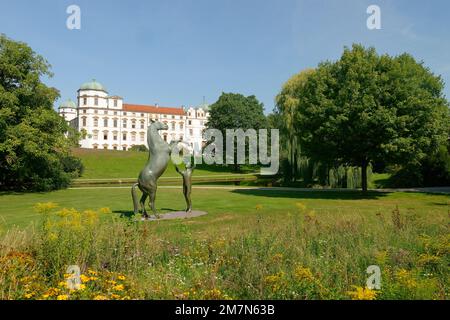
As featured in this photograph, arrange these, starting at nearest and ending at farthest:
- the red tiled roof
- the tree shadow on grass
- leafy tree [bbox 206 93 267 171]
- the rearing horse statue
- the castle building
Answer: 1. the rearing horse statue
2. the tree shadow on grass
3. leafy tree [bbox 206 93 267 171]
4. the castle building
5. the red tiled roof

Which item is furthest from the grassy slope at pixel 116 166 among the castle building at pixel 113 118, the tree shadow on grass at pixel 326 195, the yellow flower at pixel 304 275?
the yellow flower at pixel 304 275

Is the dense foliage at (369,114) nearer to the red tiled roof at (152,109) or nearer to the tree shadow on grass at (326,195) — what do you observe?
the tree shadow on grass at (326,195)

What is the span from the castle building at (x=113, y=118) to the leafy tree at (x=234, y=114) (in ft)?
122

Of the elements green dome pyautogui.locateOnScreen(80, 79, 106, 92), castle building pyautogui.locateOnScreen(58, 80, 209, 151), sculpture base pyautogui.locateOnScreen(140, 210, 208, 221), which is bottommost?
sculpture base pyautogui.locateOnScreen(140, 210, 208, 221)

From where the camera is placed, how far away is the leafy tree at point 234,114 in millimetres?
71562

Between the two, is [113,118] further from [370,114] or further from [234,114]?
[370,114]

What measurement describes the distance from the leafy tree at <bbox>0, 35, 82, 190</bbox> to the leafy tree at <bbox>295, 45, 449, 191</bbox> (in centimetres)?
1981

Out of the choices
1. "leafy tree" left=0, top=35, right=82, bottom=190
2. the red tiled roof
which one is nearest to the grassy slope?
"leafy tree" left=0, top=35, right=82, bottom=190

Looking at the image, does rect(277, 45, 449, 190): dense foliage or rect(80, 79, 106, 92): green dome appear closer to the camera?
rect(277, 45, 449, 190): dense foliage

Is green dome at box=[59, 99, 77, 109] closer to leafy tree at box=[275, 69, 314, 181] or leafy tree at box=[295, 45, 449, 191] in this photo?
leafy tree at box=[275, 69, 314, 181]

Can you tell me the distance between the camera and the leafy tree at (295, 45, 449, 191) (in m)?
23.7
